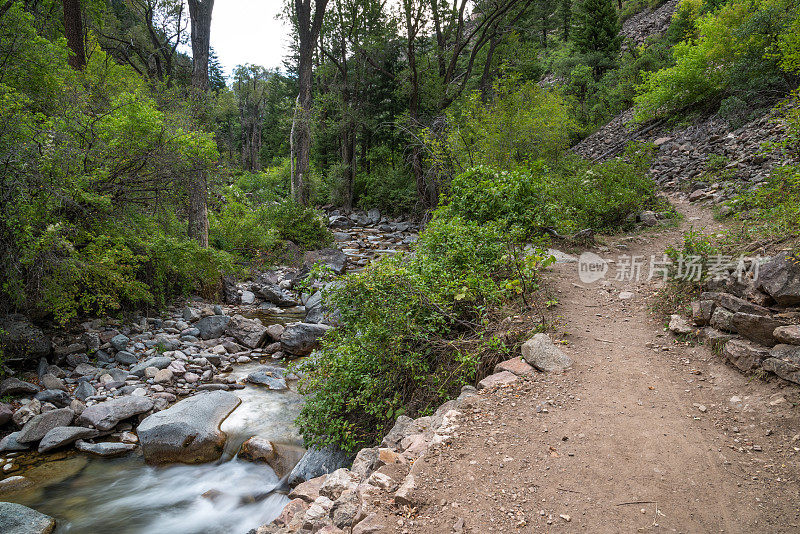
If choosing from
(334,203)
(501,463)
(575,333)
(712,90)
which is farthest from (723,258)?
(334,203)

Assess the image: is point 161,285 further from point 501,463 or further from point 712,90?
point 712,90

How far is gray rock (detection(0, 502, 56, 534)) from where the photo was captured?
12.6ft

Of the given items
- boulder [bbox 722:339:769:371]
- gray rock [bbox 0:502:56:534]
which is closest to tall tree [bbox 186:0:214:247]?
gray rock [bbox 0:502:56:534]

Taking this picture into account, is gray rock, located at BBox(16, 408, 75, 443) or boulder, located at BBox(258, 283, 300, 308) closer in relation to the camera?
gray rock, located at BBox(16, 408, 75, 443)

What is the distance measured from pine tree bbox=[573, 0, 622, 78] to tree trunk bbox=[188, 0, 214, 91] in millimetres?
17549

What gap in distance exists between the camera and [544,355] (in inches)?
157

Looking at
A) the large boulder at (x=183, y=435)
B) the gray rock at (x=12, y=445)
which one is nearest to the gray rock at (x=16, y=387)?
the gray rock at (x=12, y=445)

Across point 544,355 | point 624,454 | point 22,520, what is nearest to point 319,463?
point 544,355

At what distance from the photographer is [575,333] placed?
4.57 m

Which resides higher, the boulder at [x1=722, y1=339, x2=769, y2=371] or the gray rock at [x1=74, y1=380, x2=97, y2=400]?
the boulder at [x1=722, y1=339, x2=769, y2=371]

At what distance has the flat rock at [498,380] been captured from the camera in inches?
149

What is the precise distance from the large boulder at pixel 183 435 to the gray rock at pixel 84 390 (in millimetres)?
1225

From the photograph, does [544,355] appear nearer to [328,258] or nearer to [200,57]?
[328,258]

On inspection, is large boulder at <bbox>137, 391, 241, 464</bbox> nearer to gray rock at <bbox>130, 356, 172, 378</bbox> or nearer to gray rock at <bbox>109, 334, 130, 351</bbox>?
gray rock at <bbox>130, 356, 172, 378</bbox>
